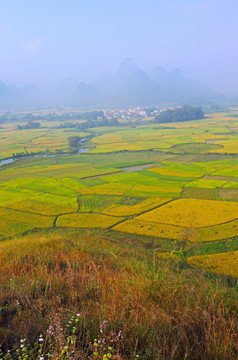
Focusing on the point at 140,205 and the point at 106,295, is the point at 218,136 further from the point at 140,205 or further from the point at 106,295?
the point at 106,295

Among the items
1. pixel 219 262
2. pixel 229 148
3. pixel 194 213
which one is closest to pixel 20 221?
pixel 194 213

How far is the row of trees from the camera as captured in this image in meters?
109

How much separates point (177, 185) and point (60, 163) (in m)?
24.3

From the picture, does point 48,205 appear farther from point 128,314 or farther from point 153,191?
point 128,314

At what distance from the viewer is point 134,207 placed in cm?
2425

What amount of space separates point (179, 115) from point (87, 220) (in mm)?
98322

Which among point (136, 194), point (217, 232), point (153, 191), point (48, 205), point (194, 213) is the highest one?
point (48, 205)

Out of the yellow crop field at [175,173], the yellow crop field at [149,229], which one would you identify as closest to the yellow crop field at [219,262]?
the yellow crop field at [149,229]

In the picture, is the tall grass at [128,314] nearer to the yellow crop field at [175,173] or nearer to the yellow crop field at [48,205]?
the yellow crop field at [48,205]

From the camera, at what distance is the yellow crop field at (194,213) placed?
1978cm

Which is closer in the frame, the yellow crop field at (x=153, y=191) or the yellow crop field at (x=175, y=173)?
the yellow crop field at (x=153, y=191)

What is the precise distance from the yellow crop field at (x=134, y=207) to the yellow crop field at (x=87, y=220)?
45.2 inches

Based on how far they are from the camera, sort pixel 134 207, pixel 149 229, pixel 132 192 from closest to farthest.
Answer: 1. pixel 149 229
2. pixel 134 207
3. pixel 132 192

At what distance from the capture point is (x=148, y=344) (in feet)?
9.48
